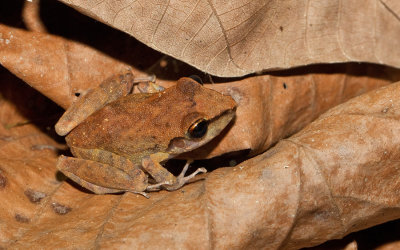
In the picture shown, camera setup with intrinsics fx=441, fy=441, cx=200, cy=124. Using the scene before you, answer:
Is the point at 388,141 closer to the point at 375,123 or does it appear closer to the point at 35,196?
the point at 375,123

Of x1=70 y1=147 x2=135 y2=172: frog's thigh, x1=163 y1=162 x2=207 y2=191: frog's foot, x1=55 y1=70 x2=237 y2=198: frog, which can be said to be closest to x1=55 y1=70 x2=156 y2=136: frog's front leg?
x1=55 y1=70 x2=237 y2=198: frog

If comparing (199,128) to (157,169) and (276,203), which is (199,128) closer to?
(157,169)

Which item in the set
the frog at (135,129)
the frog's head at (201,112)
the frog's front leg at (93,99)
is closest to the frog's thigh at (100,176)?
the frog at (135,129)

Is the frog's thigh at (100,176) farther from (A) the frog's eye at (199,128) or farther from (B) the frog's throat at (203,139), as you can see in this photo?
(A) the frog's eye at (199,128)

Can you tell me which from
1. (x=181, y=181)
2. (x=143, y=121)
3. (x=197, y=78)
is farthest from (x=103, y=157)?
(x=197, y=78)

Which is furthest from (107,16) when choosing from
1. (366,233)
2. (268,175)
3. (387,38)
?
(366,233)

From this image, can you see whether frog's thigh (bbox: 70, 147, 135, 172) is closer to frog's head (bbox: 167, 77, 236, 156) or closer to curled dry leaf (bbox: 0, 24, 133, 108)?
curled dry leaf (bbox: 0, 24, 133, 108)
